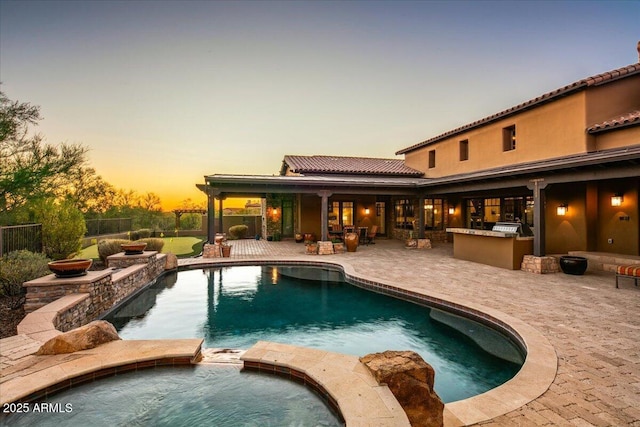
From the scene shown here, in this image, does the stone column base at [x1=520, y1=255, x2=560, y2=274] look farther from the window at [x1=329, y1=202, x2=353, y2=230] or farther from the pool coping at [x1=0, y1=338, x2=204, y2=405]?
the window at [x1=329, y1=202, x2=353, y2=230]

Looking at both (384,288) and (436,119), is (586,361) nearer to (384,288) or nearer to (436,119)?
(384,288)

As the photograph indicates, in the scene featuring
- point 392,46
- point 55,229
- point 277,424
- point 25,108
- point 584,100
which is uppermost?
point 392,46

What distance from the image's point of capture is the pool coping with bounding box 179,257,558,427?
8.95 feet

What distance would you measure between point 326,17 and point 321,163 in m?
8.48

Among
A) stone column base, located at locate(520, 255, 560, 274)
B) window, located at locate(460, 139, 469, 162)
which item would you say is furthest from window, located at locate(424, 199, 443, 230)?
stone column base, located at locate(520, 255, 560, 274)

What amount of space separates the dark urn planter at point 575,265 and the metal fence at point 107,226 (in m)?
20.6

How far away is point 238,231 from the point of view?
19906 millimetres

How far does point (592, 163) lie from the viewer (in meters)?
7.14

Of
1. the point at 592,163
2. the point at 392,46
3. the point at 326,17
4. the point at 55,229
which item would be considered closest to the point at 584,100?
the point at 592,163

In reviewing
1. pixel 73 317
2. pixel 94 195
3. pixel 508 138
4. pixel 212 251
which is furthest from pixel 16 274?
pixel 508 138

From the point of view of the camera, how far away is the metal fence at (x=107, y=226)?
15.9 metres

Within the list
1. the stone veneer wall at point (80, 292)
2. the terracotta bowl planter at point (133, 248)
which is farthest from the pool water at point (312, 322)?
the terracotta bowl planter at point (133, 248)

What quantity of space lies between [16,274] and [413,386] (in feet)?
26.9

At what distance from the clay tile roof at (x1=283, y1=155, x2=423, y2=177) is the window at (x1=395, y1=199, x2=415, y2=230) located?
1919 mm
